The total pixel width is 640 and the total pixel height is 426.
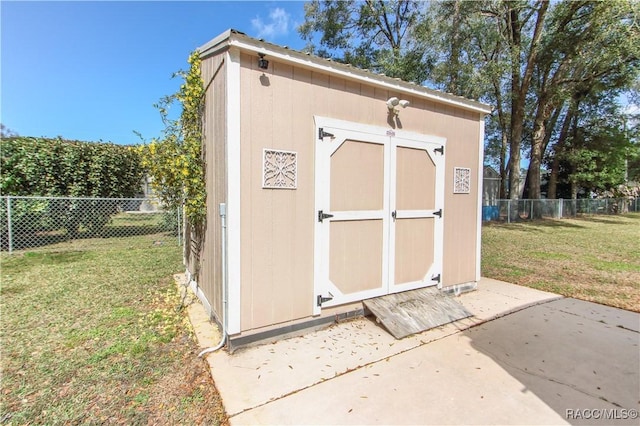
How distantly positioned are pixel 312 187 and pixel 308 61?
1171 mm

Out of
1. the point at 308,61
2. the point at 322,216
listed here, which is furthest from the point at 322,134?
the point at 322,216

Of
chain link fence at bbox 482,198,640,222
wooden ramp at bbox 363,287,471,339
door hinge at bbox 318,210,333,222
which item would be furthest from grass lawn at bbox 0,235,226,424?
chain link fence at bbox 482,198,640,222

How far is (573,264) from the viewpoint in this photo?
600 centimetres

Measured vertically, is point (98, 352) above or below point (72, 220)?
below

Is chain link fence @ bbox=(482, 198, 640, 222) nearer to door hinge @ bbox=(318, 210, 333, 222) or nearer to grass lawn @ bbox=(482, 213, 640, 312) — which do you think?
grass lawn @ bbox=(482, 213, 640, 312)

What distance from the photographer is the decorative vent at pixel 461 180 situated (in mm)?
4078

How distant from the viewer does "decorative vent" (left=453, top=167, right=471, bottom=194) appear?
4.08 meters

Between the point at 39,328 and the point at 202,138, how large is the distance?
2480 millimetres

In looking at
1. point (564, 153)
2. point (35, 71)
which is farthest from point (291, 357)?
point (564, 153)

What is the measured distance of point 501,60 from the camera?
11531 mm

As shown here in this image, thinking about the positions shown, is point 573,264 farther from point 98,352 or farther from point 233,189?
point 98,352

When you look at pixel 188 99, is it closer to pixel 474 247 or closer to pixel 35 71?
pixel 474 247

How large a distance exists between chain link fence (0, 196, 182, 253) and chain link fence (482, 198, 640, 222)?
14.4 metres

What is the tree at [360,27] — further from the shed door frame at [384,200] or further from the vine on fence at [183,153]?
the vine on fence at [183,153]
